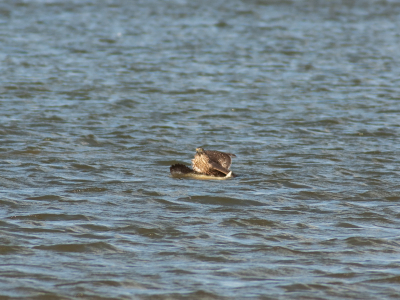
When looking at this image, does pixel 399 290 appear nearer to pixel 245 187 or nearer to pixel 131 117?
pixel 245 187

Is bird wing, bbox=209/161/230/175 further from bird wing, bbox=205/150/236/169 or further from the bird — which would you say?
bird wing, bbox=205/150/236/169

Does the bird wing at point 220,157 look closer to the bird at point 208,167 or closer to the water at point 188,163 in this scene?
the bird at point 208,167

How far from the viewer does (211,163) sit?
A: 32.1ft

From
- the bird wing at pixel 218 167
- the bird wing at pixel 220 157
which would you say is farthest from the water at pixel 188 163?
the bird wing at pixel 220 157

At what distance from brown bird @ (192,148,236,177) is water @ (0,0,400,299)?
0.33 metres

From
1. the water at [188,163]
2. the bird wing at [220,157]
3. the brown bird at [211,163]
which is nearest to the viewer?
the water at [188,163]

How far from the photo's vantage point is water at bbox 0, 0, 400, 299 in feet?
21.1

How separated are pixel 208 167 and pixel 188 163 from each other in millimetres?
1130

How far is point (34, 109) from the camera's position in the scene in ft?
48.7

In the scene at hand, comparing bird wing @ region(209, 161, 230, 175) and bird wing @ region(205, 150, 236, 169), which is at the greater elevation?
bird wing @ region(205, 150, 236, 169)

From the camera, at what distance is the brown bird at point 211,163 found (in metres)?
9.73

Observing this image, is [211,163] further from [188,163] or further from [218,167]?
[188,163]

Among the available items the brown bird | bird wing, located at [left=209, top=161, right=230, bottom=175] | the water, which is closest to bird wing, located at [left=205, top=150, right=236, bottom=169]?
the brown bird

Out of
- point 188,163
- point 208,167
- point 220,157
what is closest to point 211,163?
point 208,167
